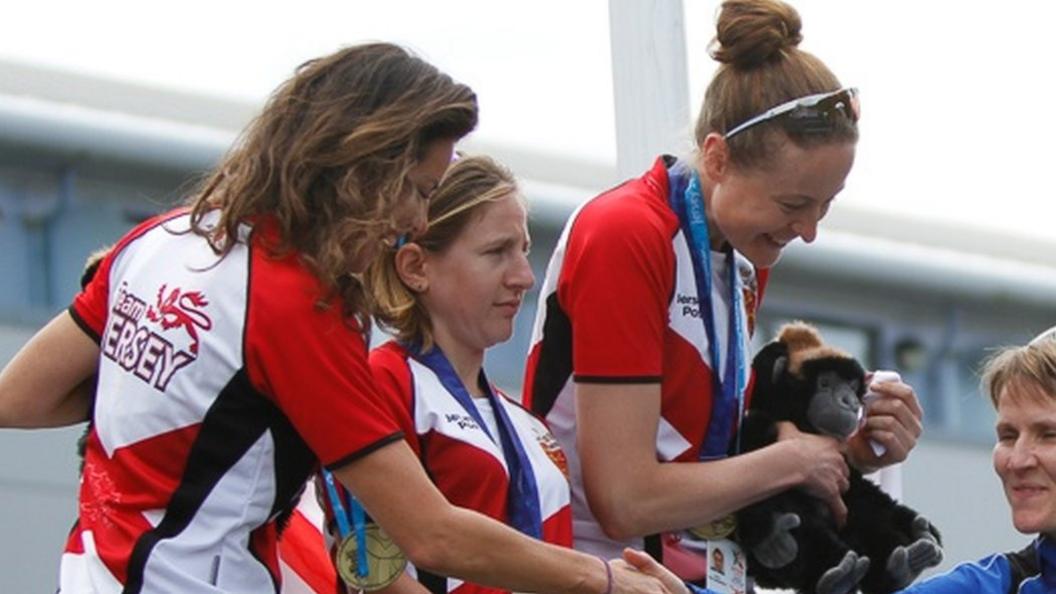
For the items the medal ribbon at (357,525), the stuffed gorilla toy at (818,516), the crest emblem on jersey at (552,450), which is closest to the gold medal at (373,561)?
the medal ribbon at (357,525)

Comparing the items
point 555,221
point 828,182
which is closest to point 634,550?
point 828,182

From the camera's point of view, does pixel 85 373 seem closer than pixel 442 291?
Yes

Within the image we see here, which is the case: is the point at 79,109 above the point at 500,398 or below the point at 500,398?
below

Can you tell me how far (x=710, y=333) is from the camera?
13.8 ft

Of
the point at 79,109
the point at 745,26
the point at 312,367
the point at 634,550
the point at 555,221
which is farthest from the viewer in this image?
the point at 555,221

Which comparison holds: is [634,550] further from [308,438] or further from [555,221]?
[555,221]

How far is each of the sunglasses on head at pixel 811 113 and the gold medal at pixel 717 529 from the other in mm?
679

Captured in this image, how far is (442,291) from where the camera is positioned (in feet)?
13.6

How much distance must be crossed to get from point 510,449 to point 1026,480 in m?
0.89

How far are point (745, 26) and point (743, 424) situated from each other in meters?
0.72

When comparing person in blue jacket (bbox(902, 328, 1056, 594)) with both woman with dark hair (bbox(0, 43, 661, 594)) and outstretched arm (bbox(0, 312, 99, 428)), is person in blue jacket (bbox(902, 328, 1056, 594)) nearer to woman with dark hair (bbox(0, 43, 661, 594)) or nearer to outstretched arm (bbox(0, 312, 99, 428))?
woman with dark hair (bbox(0, 43, 661, 594))

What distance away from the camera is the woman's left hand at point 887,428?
14.7 feet

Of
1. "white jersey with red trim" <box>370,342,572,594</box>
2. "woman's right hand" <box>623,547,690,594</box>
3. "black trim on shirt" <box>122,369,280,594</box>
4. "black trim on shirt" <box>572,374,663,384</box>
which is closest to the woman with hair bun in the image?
"black trim on shirt" <box>572,374,663,384</box>

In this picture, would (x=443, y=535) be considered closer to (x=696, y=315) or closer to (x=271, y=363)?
(x=271, y=363)
